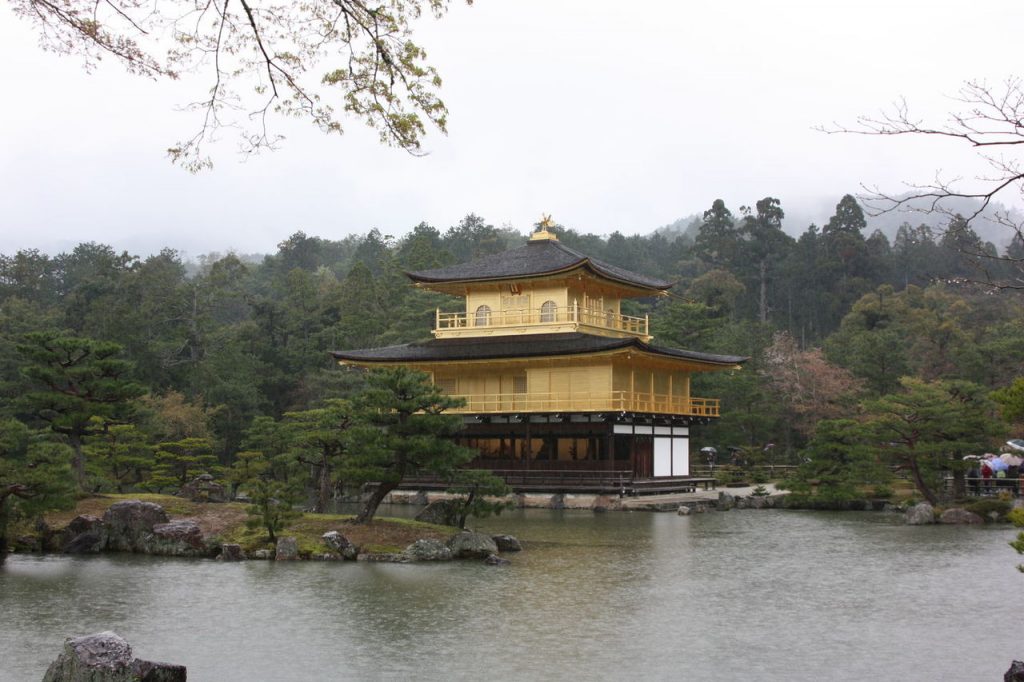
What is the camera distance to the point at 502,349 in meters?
34.4

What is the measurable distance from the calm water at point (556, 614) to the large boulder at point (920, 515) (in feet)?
18.9

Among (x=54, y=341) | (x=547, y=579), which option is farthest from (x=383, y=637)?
(x=54, y=341)

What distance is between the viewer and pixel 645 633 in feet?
37.6

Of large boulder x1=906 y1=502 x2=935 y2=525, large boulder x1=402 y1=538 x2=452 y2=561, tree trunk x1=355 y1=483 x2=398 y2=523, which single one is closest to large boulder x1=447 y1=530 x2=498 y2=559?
large boulder x1=402 y1=538 x2=452 y2=561

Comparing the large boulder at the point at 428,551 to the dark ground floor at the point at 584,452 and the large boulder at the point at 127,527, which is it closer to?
the large boulder at the point at 127,527

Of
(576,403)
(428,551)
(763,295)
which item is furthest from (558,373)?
(763,295)

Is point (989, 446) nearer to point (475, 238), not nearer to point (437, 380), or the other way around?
point (437, 380)

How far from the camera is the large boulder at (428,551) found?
17469 millimetres

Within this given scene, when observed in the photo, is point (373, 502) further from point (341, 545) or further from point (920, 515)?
point (920, 515)

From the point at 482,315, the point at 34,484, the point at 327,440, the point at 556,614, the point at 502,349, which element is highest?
the point at 482,315

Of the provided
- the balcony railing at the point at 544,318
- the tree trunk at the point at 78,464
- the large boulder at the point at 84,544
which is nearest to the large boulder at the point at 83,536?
the large boulder at the point at 84,544

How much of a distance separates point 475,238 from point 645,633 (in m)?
81.6

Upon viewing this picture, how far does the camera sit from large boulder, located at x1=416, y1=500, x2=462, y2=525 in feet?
69.5

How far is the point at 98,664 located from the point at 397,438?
36.4ft
